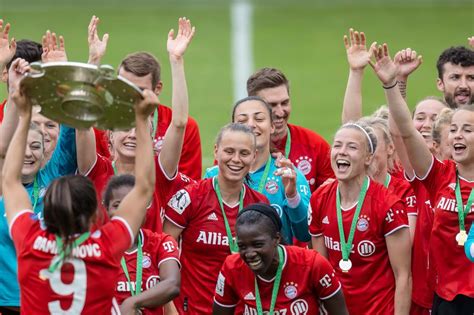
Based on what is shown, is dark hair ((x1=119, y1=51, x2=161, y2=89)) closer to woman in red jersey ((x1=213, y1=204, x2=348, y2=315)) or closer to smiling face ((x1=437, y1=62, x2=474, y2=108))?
woman in red jersey ((x1=213, y1=204, x2=348, y2=315))

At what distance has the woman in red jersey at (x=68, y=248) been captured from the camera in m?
6.09

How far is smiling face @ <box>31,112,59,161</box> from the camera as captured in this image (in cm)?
815

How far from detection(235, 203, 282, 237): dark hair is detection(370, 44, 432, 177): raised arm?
3.69ft

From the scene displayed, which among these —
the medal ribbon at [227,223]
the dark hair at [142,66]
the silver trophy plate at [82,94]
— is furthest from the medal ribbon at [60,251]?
the dark hair at [142,66]

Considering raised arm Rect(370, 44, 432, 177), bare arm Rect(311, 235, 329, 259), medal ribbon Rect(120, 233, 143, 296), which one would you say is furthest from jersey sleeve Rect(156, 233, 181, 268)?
raised arm Rect(370, 44, 432, 177)

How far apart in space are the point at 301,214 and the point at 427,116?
63.5 inches

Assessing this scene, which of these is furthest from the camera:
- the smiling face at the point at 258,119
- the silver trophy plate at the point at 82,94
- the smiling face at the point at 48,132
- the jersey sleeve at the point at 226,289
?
the smiling face at the point at 258,119

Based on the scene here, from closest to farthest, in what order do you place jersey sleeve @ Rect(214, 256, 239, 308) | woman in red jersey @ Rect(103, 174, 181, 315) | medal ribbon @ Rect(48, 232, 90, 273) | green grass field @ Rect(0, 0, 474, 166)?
medal ribbon @ Rect(48, 232, 90, 273), woman in red jersey @ Rect(103, 174, 181, 315), jersey sleeve @ Rect(214, 256, 239, 308), green grass field @ Rect(0, 0, 474, 166)

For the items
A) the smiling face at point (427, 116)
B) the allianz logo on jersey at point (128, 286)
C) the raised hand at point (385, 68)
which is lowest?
the allianz logo on jersey at point (128, 286)

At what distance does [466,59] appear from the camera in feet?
31.7

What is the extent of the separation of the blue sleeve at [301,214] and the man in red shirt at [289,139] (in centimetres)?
84

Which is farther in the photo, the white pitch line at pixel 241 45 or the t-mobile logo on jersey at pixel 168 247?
the white pitch line at pixel 241 45

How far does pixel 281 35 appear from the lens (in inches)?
891

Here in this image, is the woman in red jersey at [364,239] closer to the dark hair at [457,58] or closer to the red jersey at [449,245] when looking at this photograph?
the red jersey at [449,245]
